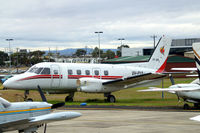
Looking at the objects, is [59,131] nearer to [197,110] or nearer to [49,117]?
[49,117]

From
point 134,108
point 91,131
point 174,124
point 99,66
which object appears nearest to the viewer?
point 91,131

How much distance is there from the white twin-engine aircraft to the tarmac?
6705 millimetres

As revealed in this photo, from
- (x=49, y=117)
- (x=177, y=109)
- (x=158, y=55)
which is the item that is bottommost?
(x=177, y=109)

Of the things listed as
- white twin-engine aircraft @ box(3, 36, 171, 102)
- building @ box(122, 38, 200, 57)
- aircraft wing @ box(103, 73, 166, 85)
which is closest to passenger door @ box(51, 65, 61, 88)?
white twin-engine aircraft @ box(3, 36, 171, 102)

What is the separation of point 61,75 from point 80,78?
165 cm

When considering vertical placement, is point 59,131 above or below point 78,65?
below

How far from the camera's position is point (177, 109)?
2439cm

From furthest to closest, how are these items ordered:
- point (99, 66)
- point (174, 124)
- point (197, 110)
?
1. point (99, 66)
2. point (197, 110)
3. point (174, 124)

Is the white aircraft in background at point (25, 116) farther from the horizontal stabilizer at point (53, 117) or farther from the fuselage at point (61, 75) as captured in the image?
the fuselage at point (61, 75)

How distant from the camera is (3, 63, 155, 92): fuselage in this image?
2784 centimetres

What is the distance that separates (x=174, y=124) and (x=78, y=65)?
45.9 ft

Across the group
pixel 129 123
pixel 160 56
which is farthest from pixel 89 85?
pixel 129 123

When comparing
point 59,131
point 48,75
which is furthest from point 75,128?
point 48,75

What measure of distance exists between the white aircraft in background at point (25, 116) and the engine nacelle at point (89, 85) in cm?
1576
